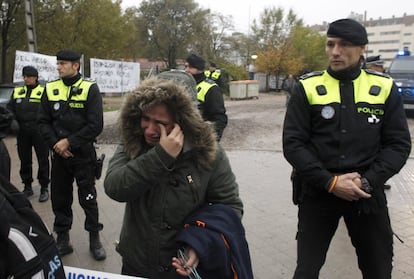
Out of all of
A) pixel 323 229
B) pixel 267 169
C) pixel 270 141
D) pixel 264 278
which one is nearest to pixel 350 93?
pixel 323 229

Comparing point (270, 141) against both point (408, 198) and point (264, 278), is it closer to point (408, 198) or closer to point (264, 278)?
point (408, 198)

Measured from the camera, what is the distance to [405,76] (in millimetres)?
14156

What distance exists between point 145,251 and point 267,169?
5.78 metres

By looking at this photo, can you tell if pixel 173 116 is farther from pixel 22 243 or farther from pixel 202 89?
pixel 202 89

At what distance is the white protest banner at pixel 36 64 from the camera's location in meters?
9.69

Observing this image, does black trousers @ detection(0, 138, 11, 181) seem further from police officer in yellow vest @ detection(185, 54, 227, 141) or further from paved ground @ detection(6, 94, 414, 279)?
police officer in yellow vest @ detection(185, 54, 227, 141)

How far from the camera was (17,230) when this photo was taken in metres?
1.11

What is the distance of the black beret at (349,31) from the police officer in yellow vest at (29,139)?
4.71m

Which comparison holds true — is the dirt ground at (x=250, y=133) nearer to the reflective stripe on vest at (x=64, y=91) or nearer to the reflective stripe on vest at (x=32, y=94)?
the reflective stripe on vest at (x=32, y=94)

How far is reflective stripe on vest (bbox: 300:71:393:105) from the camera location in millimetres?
2408

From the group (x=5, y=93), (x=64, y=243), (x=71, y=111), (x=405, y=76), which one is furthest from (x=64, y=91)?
(x=405, y=76)

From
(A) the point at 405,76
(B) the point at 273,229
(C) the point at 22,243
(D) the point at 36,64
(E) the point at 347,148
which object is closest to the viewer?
(C) the point at 22,243

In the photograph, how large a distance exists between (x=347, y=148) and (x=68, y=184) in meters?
2.78

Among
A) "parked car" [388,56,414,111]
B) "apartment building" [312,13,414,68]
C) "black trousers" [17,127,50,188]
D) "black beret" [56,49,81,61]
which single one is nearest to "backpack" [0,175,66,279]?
"black beret" [56,49,81,61]
